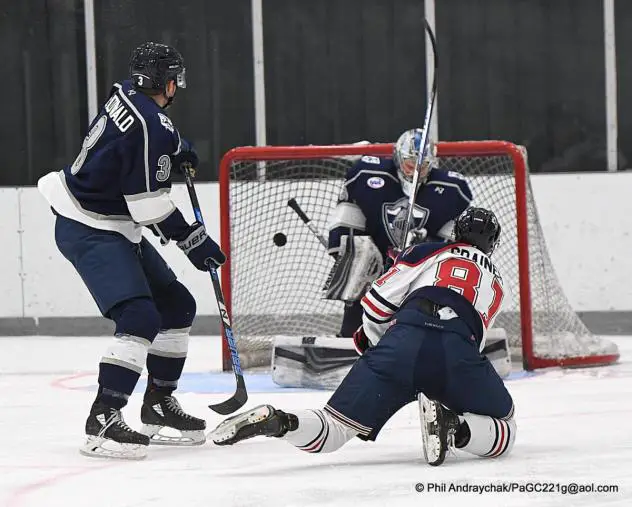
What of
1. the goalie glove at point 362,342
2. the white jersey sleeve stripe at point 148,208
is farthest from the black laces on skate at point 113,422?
the goalie glove at point 362,342

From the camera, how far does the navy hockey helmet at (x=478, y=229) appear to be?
11.1 feet

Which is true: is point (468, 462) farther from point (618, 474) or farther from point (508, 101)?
point (508, 101)

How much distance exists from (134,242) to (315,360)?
1329mm

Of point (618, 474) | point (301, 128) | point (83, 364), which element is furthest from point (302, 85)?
point (618, 474)

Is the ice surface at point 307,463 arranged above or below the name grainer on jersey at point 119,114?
below

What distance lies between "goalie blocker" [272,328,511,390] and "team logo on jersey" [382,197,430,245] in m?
0.45

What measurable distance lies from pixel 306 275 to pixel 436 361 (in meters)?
2.82

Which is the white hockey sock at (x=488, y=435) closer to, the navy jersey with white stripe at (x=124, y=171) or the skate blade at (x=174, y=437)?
the skate blade at (x=174, y=437)

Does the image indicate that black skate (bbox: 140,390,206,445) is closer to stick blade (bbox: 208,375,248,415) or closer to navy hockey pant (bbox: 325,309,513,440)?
stick blade (bbox: 208,375,248,415)

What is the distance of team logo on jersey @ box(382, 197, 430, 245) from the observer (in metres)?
4.99

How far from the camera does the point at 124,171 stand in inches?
137

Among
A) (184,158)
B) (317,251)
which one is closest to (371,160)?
(317,251)

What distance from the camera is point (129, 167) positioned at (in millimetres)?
3482

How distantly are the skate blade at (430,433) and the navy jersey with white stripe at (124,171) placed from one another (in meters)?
0.86
